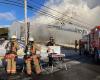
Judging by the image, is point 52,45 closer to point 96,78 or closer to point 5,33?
point 96,78

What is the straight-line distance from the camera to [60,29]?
99.9 m

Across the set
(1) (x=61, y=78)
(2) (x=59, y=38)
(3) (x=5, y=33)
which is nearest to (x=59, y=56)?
(1) (x=61, y=78)

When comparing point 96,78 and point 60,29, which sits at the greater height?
point 60,29

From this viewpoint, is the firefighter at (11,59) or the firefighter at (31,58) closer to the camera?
the firefighter at (11,59)

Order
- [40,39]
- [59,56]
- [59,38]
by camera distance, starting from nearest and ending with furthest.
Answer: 1. [59,56]
2. [40,39]
3. [59,38]

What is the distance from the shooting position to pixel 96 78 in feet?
50.1

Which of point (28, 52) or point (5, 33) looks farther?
point (5, 33)

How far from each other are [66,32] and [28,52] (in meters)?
86.6

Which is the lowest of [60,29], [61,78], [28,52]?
[61,78]

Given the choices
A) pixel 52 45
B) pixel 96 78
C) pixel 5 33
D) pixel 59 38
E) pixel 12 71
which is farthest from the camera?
pixel 59 38

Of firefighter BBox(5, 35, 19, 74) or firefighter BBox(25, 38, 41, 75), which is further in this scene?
firefighter BBox(25, 38, 41, 75)

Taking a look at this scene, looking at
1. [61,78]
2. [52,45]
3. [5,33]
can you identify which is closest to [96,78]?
[61,78]

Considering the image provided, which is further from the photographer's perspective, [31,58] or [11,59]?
[31,58]

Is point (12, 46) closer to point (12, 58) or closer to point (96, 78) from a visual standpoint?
point (12, 58)
